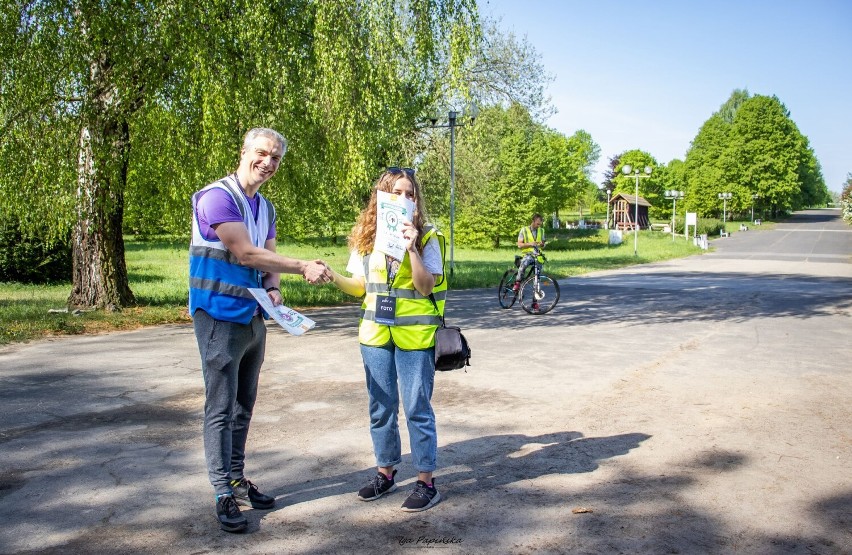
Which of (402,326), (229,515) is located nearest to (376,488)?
(229,515)

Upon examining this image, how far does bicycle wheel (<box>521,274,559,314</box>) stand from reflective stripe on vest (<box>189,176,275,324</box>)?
10.5 meters

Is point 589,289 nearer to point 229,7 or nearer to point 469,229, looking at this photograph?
point 229,7

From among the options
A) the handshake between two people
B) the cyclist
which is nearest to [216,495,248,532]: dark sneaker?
the handshake between two people

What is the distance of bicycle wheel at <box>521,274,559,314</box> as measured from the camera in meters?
13.9

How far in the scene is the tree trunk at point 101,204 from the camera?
10.4m

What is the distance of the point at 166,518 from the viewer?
380cm

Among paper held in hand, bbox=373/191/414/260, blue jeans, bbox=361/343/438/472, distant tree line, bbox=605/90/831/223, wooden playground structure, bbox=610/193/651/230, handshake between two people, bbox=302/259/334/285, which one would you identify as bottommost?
blue jeans, bbox=361/343/438/472

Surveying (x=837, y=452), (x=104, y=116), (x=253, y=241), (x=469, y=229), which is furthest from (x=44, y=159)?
(x=469, y=229)

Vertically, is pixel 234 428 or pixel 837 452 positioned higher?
pixel 234 428

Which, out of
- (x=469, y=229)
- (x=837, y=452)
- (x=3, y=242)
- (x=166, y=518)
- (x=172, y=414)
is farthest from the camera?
(x=469, y=229)

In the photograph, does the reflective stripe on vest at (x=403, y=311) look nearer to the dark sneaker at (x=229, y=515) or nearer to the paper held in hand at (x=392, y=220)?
the paper held in hand at (x=392, y=220)

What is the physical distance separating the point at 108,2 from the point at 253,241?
7.52 m

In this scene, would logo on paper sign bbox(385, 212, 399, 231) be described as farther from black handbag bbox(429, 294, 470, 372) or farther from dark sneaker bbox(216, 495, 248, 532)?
dark sneaker bbox(216, 495, 248, 532)

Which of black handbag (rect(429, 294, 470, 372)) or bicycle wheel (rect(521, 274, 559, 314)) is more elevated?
black handbag (rect(429, 294, 470, 372))
